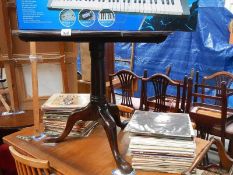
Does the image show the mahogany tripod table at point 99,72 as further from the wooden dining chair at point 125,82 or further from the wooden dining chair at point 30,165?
the wooden dining chair at point 125,82

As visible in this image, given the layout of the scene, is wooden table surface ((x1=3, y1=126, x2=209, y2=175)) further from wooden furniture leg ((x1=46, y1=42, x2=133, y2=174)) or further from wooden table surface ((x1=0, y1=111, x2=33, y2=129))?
wooden table surface ((x1=0, y1=111, x2=33, y2=129))

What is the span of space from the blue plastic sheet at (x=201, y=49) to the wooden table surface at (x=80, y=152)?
101 inches

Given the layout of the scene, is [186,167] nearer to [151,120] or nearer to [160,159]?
[160,159]

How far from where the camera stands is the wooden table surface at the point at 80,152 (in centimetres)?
106

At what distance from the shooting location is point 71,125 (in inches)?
49.6

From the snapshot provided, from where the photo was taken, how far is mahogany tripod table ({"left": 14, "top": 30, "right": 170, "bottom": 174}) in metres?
0.94

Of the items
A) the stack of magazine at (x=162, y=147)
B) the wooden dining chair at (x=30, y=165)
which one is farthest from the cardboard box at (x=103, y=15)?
the wooden dining chair at (x=30, y=165)

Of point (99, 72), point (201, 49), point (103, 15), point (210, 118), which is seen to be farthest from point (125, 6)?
point (201, 49)

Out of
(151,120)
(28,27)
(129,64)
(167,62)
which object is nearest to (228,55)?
(167,62)

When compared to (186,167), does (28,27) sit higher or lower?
higher

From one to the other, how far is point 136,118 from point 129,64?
11.8 ft

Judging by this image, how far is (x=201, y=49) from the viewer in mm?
3740

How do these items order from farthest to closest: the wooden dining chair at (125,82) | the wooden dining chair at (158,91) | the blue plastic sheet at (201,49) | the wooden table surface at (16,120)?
the blue plastic sheet at (201,49), the wooden dining chair at (125,82), the wooden dining chair at (158,91), the wooden table surface at (16,120)

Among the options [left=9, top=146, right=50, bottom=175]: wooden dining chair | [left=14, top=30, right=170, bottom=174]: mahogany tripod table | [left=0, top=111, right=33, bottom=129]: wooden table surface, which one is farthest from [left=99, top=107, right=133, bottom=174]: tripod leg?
[left=0, top=111, right=33, bottom=129]: wooden table surface
